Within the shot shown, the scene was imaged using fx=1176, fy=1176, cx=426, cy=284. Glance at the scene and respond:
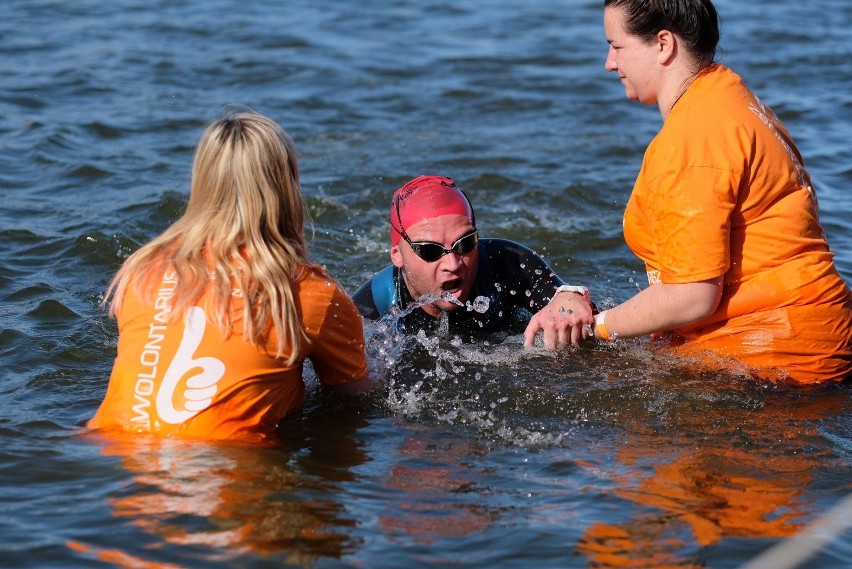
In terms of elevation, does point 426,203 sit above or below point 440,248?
above

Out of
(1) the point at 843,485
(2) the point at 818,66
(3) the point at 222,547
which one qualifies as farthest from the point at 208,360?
(2) the point at 818,66

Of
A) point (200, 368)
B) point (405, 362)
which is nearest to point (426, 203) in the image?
point (405, 362)

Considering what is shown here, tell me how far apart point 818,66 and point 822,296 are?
10.2 meters

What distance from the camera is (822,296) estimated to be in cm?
573

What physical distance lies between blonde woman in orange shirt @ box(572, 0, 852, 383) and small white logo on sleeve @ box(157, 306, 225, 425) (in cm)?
198

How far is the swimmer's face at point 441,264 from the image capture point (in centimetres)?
648

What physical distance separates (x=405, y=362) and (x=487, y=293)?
0.65 meters

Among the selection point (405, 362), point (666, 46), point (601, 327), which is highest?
point (666, 46)

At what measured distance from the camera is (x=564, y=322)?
19.2 feet

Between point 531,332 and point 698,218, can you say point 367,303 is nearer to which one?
point 531,332

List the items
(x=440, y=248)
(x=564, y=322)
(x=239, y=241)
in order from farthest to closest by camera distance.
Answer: (x=440, y=248) → (x=564, y=322) → (x=239, y=241)

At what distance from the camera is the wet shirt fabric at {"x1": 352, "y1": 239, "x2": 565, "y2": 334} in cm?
689

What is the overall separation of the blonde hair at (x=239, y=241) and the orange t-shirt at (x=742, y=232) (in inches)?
68.5

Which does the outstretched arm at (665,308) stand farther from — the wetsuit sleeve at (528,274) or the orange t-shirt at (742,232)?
the wetsuit sleeve at (528,274)
